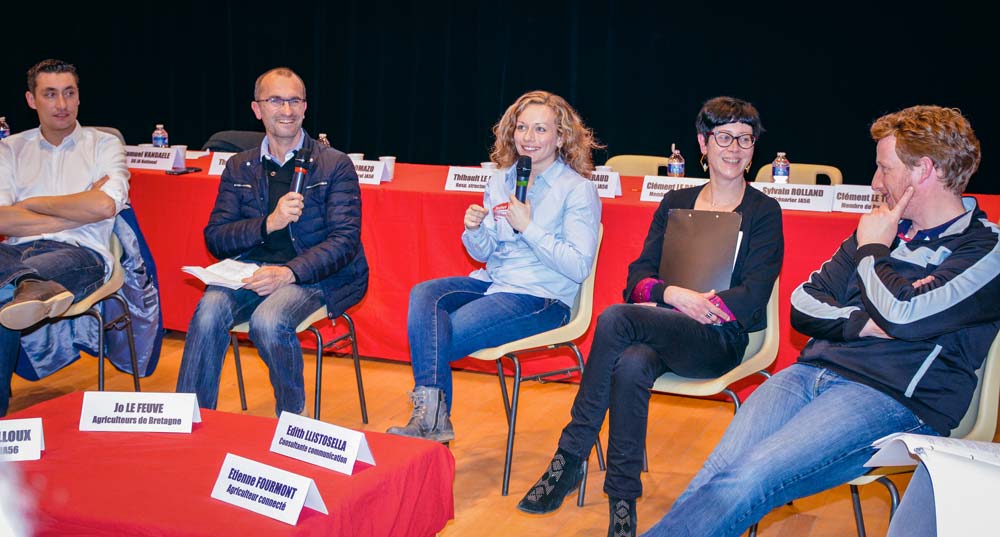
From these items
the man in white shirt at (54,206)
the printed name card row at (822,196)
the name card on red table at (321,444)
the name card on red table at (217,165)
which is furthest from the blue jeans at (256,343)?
the printed name card row at (822,196)

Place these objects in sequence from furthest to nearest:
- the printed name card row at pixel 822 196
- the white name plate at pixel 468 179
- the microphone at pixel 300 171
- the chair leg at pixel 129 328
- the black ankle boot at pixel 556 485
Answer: the white name plate at pixel 468 179, the chair leg at pixel 129 328, the printed name card row at pixel 822 196, the microphone at pixel 300 171, the black ankle boot at pixel 556 485

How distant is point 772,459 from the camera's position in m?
1.88

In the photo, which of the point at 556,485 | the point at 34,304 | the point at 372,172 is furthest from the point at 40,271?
the point at 556,485

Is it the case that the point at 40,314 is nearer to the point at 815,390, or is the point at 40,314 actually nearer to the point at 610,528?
the point at 610,528

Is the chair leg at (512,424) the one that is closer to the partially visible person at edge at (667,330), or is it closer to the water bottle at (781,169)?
the partially visible person at edge at (667,330)

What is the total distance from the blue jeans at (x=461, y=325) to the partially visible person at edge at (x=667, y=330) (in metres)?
0.29

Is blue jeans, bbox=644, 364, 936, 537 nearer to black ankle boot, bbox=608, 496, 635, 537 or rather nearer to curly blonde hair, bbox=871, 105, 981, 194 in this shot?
black ankle boot, bbox=608, 496, 635, 537

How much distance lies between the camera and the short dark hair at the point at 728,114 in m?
2.50

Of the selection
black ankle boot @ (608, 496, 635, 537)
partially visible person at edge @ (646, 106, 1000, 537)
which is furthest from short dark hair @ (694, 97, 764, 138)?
black ankle boot @ (608, 496, 635, 537)

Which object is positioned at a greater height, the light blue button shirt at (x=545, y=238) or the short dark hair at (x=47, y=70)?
the short dark hair at (x=47, y=70)

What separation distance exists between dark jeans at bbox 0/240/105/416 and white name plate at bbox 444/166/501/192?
1314 mm

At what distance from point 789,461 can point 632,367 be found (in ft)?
1.75

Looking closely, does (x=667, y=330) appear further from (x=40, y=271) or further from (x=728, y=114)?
(x=40, y=271)

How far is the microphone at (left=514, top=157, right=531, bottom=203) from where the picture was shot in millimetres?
2662
